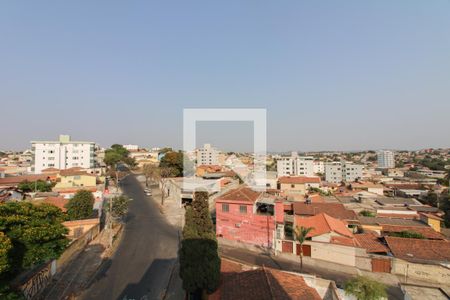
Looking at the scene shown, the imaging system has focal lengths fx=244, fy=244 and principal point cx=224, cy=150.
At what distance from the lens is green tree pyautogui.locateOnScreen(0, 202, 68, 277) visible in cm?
905

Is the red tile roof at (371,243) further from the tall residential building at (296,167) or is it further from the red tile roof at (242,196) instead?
the tall residential building at (296,167)

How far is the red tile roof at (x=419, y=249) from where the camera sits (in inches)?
618

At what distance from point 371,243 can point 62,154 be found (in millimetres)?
62108

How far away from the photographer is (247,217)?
1908cm

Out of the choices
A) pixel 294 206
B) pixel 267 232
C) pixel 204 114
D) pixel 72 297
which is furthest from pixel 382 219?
pixel 72 297

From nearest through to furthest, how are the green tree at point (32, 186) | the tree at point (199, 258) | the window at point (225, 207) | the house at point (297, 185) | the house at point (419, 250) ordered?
the tree at point (199, 258)
the house at point (419, 250)
the window at point (225, 207)
the green tree at point (32, 186)
the house at point (297, 185)

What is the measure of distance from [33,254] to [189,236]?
6.08 metres

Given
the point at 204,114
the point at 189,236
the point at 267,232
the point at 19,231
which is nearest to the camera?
the point at 19,231

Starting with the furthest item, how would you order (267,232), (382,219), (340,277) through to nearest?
(382,219)
(267,232)
(340,277)

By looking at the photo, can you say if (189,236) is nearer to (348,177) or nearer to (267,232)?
(267,232)

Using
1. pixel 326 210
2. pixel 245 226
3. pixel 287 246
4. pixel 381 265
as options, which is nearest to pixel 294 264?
pixel 287 246

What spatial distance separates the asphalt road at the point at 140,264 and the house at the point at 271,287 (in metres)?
3.65

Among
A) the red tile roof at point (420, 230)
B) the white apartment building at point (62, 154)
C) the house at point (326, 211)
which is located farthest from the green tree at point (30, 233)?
the white apartment building at point (62, 154)

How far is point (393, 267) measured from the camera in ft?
50.2
